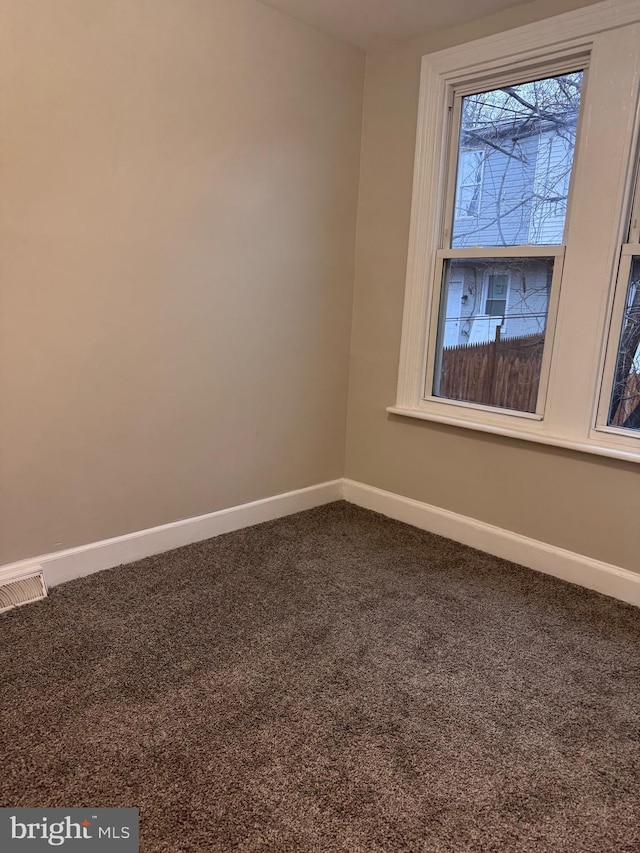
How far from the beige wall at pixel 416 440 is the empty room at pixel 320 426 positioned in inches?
0.7

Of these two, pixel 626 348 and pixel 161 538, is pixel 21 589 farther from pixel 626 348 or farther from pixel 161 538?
pixel 626 348

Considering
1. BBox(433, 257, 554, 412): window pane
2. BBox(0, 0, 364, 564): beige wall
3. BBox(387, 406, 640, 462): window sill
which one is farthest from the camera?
BBox(433, 257, 554, 412): window pane

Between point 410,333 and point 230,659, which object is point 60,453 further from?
point 410,333

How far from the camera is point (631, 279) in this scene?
7.73 ft

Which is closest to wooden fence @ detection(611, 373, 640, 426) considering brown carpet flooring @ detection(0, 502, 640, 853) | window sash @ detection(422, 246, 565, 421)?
window sash @ detection(422, 246, 565, 421)

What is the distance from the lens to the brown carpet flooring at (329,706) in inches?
53.8

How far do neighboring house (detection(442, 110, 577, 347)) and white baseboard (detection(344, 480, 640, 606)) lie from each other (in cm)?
91

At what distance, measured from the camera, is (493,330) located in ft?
9.28

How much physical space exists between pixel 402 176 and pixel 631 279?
1.25 metres

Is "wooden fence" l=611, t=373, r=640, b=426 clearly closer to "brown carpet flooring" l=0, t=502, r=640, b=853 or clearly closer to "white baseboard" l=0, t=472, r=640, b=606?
"white baseboard" l=0, t=472, r=640, b=606

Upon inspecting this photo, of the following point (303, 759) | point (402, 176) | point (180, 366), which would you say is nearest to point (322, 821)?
point (303, 759)

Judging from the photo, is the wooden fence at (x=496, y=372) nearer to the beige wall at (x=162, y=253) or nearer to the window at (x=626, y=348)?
the window at (x=626, y=348)

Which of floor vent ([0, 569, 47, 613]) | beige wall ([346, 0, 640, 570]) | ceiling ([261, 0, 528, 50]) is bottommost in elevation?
floor vent ([0, 569, 47, 613])

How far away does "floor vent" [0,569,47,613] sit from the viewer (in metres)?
2.19
